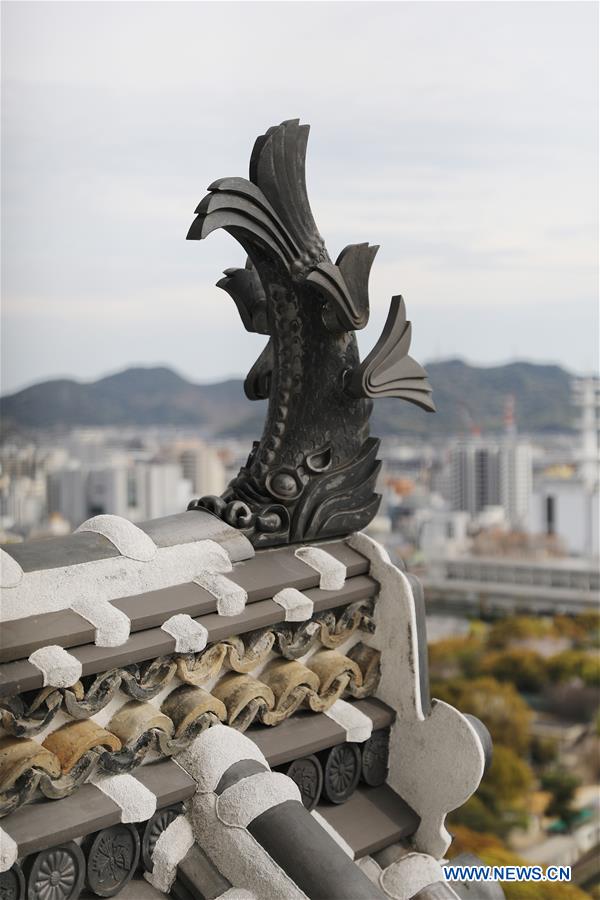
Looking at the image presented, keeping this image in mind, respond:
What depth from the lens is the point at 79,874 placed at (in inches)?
57.4

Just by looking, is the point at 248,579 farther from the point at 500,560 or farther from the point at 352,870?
the point at 500,560

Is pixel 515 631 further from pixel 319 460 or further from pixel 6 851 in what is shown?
pixel 6 851

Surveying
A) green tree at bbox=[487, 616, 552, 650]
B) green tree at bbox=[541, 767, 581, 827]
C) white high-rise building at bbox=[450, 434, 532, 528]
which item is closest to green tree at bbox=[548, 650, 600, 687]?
green tree at bbox=[487, 616, 552, 650]

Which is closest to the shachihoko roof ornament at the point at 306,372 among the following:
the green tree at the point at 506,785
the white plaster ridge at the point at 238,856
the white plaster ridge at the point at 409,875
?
the white plaster ridge at the point at 238,856

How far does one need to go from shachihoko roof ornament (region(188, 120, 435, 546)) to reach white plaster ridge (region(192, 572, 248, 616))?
19 cm

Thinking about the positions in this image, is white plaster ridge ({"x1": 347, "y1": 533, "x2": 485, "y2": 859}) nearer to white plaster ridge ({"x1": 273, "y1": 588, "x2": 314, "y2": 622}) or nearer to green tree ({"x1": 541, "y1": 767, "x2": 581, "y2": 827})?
white plaster ridge ({"x1": 273, "y1": 588, "x2": 314, "y2": 622})

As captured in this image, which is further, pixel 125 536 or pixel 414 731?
pixel 414 731

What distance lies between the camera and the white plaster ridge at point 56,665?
143 centimetres

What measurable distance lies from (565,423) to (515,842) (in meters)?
5.84

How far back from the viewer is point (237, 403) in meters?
12.9

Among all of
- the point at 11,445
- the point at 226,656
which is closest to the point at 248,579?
the point at 226,656

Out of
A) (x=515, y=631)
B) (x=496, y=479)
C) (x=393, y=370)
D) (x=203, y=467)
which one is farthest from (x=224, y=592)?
(x=496, y=479)

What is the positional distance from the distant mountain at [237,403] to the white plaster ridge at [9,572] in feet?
18.9

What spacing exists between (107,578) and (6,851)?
1.51ft
